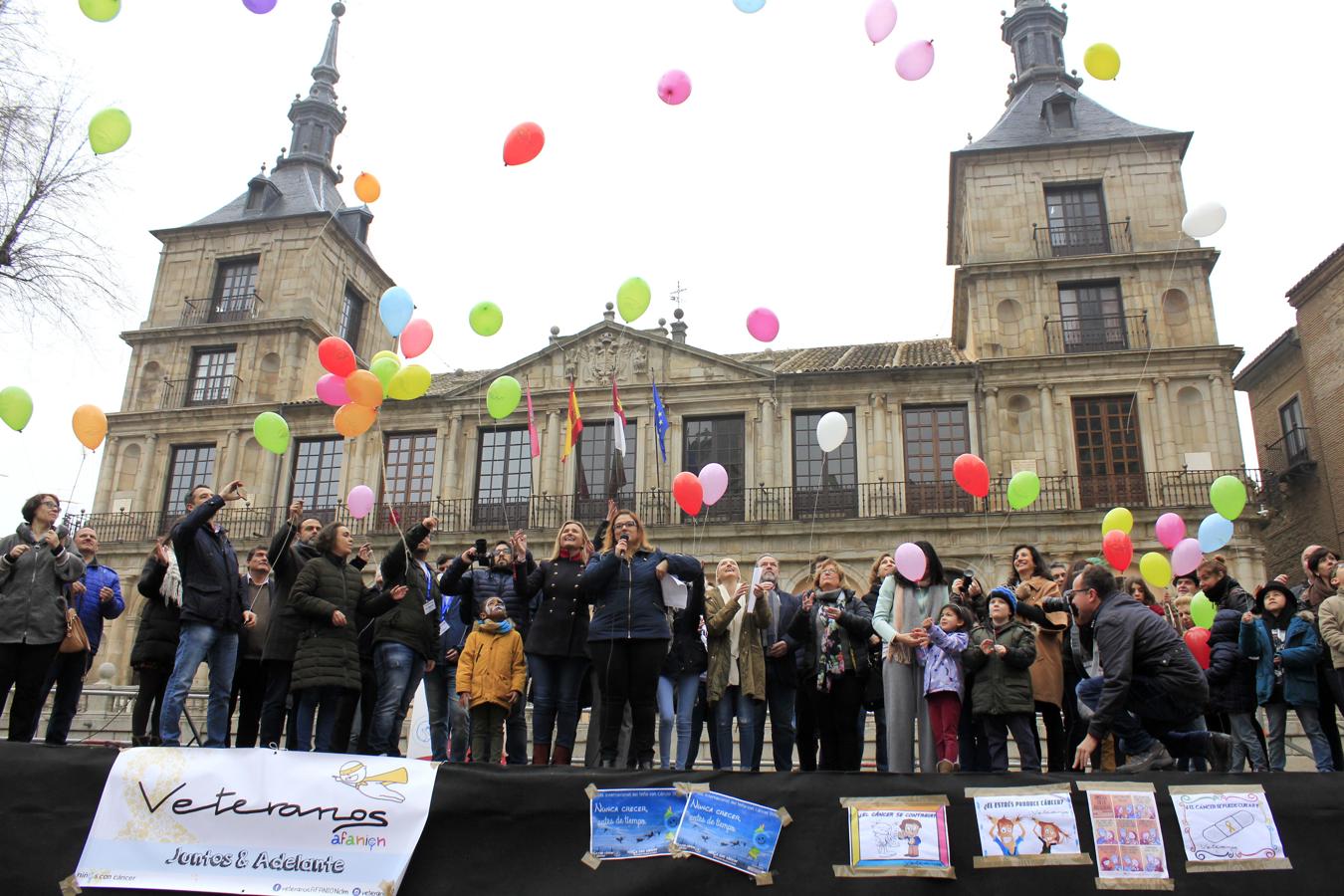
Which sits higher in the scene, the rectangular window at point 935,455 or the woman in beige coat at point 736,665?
the rectangular window at point 935,455

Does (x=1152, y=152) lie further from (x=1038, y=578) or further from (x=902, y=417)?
(x=1038, y=578)

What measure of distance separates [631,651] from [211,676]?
300 centimetres

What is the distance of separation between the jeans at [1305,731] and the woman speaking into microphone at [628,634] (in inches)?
188

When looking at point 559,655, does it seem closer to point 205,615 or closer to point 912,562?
point 205,615

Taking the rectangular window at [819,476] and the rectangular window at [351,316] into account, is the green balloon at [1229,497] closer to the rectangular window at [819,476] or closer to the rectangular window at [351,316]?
the rectangular window at [819,476]

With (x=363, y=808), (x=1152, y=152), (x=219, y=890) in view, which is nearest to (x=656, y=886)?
(x=363, y=808)

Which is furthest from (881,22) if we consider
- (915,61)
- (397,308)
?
(397,308)

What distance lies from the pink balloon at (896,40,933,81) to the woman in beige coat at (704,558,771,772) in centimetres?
567

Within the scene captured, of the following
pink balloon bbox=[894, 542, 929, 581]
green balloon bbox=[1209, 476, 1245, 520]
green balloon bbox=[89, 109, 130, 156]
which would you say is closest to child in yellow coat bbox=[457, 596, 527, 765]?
pink balloon bbox=[894, 542, 929, 581]

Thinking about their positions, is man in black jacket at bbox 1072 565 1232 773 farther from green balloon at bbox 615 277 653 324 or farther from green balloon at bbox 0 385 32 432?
green balloon at bbox 0 385 32 432

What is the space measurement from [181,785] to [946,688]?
4770 mm

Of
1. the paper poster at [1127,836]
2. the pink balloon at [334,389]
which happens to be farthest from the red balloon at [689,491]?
the paper poster at [1127,836]

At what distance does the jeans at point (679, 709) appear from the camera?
23.9ft

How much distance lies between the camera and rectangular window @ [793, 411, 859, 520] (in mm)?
21500
